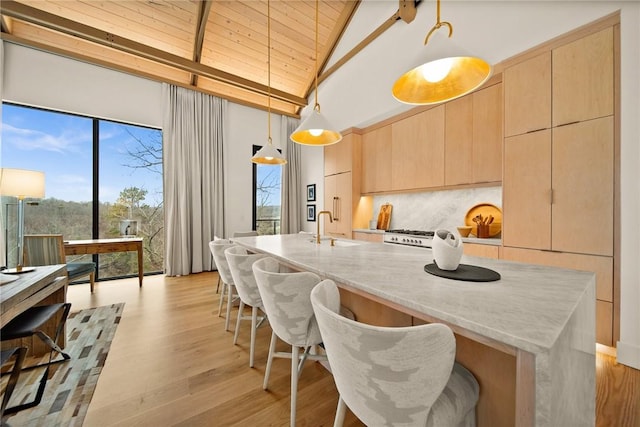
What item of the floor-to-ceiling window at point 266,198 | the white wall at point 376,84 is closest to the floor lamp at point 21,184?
the white wall at point 376,84

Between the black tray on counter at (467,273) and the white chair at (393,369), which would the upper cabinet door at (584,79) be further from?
the white chair at (393,369)

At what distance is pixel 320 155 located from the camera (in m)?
5.37

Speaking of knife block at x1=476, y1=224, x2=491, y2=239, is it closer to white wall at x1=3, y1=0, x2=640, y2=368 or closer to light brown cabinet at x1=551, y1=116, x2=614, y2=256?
light brown cabinet at x1=551, y1=116, x2=614, y2=256

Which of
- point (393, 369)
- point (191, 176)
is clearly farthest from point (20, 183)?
point (393, 369)

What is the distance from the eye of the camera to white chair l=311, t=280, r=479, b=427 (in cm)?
62

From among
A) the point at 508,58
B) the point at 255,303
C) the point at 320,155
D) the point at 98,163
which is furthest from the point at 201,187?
the point at 508,58

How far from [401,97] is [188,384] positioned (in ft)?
7.69

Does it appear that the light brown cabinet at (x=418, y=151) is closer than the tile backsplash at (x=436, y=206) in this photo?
No

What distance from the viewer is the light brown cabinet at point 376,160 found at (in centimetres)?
387

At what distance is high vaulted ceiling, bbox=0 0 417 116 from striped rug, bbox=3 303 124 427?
3887 millimetres

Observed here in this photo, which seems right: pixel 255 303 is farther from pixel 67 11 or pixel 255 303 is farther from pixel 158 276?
pixel 67 11

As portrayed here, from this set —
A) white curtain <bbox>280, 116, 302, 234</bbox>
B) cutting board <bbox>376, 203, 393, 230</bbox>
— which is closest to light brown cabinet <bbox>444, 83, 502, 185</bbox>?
cutting board <bbox>376, 203, 393, 230</bbox>

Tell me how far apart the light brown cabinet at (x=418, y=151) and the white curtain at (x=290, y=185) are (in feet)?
8.88

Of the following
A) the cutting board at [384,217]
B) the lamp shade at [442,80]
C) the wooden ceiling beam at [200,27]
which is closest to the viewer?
the lamp shade at [442,80]
